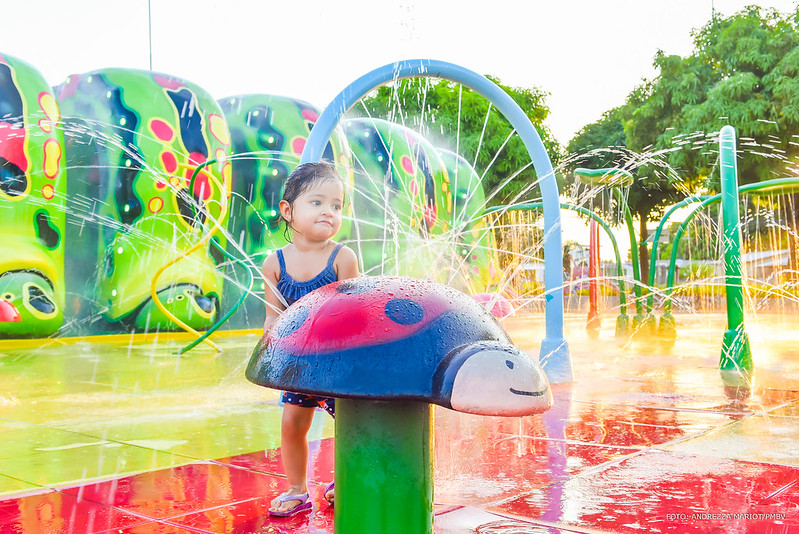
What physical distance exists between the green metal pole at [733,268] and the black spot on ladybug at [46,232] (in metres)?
8.98

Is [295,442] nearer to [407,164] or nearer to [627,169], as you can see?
[407,164]

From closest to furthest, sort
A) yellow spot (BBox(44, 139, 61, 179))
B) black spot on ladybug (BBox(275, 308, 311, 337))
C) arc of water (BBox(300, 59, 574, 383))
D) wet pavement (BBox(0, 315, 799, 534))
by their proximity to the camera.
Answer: black spot on ladybug (BBox(275, 308, 311, 337)) < wet pavement (BBox(0, 315, 799, 534)) < arc of water (BBox(300, 59, 574, 383)) < yellow spot (BBox(44, 139, 61, 179))

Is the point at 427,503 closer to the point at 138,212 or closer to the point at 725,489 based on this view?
the point at 725,489

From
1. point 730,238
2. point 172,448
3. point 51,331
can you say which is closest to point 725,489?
point 172,448

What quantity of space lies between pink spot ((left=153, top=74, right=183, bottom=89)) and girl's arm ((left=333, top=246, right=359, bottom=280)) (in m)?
10.8

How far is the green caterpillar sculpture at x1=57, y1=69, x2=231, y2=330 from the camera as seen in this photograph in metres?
11.7

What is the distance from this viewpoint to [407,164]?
16906 millimetres

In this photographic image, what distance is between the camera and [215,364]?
7906mm

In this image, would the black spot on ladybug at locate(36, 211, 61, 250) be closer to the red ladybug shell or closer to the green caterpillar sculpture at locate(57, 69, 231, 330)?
the green caterpillar sculpture at locate(57, 69, 231, 330)

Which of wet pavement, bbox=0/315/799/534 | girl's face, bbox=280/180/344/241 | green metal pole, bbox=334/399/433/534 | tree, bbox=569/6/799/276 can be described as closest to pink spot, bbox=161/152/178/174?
wet pavement, bbox=0/315/799/534

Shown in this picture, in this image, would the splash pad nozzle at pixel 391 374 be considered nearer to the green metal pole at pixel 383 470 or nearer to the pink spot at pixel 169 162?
the green metal pole at pixel 383 470

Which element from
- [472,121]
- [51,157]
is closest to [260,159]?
Answer: [51,157]

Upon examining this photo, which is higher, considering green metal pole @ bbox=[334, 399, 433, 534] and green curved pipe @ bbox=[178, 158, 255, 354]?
green curved pipe @ bbox=[178, 158, 255, 354]

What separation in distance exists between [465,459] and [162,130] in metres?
10.3
